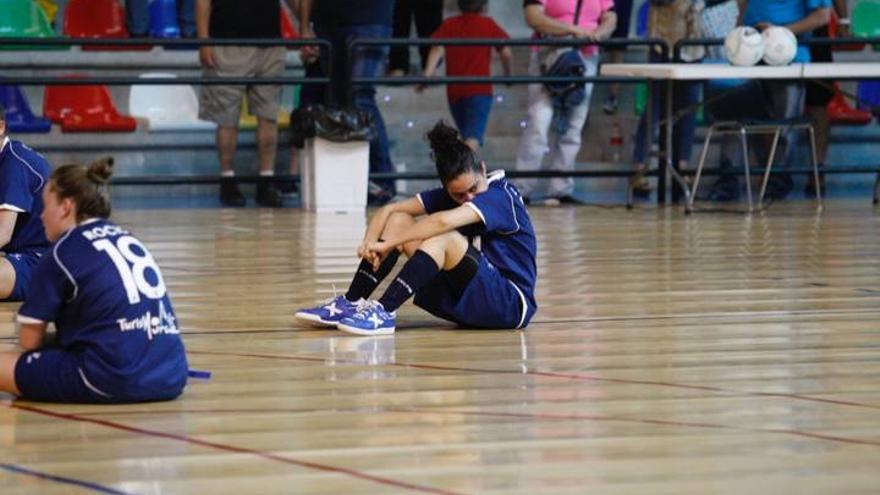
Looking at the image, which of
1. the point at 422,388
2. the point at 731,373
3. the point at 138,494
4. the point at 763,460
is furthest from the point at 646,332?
the point at 138,494

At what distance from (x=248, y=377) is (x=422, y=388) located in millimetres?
605

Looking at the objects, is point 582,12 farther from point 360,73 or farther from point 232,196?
point 232,196

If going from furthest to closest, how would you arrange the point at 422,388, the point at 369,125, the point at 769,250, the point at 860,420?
the point at 369,125 < the point at 769,250 < the point at 422,388 < the point at 860,420

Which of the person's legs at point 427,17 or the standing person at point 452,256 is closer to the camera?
the standing person at point 452,256

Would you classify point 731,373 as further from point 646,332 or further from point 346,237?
point 346,237

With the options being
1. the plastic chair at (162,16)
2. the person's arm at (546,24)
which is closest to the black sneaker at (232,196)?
the plastic chair at (162,16)

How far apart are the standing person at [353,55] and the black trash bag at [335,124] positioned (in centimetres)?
29

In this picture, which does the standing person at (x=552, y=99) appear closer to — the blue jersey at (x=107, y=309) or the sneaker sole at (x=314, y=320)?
the sneaker sole at (x=314, y=320)

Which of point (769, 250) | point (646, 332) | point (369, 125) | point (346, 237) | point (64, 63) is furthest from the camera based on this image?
point (64, 63)

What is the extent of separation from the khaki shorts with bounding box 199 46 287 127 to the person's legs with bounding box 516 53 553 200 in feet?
6.00

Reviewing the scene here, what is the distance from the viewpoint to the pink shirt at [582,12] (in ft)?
44.6

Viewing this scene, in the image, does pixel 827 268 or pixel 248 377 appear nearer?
pixel 248 377

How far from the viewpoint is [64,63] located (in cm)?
1392

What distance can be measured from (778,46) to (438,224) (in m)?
6.34
